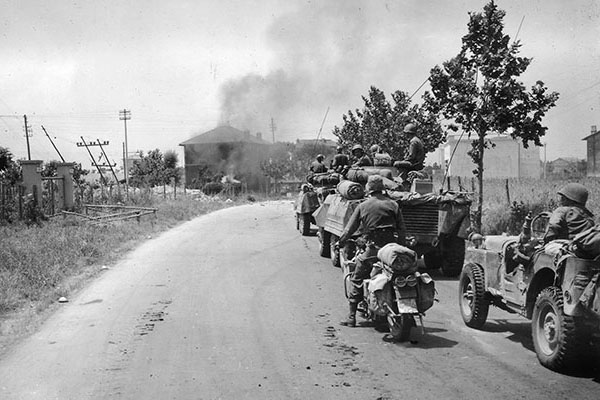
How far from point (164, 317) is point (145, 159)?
53.0m

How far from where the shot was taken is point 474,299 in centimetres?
750

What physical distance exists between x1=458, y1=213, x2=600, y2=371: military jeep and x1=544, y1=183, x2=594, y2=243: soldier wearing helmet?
20cm

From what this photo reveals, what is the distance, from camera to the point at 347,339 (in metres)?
7.13

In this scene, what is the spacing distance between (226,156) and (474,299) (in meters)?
44.1

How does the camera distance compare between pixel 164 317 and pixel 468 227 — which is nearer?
pixel 164 317

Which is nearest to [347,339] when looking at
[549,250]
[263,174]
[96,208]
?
[549,250]

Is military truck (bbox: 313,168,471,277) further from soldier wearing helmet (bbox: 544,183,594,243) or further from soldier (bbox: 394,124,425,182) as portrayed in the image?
soldier wearing helmet (bbox: 544,183,594,243)

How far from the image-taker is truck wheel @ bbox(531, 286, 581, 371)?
5.56m

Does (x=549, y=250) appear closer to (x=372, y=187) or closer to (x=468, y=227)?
(x=372, y=187)

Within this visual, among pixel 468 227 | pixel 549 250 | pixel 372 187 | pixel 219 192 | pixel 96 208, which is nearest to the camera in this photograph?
pixel 549 250

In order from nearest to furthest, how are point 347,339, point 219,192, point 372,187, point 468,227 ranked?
point 347,339 → point 372,187 → point 468,227 → point 219,192

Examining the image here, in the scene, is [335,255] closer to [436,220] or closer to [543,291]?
[436,220]

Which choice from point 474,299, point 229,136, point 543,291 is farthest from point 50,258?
point 229,136

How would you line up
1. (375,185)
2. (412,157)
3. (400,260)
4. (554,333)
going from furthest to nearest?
1. (412,157)
2. (375,185)
3. (400,260)
4. (554,333)
